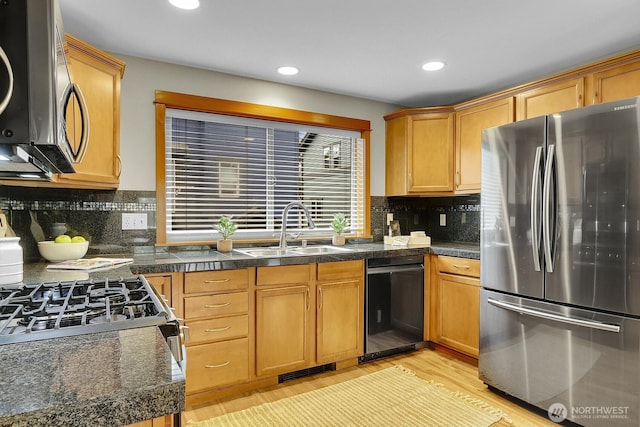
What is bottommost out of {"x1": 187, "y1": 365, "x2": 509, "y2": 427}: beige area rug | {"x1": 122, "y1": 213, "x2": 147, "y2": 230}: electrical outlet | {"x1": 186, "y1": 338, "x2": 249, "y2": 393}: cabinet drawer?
{"x1": 187, "y1": 365, "x2": 509, "y2": 427}: beige area rug

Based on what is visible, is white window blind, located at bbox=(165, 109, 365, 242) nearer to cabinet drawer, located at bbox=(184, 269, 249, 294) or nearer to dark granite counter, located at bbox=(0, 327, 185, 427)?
cabinet drawer, located at bbox=(184, 269, 249, 294)

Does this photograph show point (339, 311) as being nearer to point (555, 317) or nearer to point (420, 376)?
point (420, 376)

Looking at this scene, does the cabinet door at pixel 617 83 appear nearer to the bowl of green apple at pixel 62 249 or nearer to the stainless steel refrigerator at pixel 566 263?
the stainless steel refrigerator at pixel 566 263

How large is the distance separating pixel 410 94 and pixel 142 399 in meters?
3.44

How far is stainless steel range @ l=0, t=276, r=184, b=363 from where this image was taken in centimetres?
97

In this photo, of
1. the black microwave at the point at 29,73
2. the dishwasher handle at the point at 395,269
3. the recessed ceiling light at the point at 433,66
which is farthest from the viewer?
the dishwasher handle at the point at 395,269

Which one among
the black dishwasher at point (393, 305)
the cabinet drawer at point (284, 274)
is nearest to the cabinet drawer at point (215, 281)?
the cabinet drawer at point (284, 274)

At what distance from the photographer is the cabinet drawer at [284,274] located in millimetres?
2590

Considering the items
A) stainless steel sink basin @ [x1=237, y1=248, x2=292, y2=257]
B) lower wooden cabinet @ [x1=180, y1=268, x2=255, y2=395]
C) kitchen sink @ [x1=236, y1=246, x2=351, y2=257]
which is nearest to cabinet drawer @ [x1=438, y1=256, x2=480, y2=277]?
kitchen sink @ [x1=236, y1=246, x2=351, y2=257]

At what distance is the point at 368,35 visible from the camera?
235 centimetres

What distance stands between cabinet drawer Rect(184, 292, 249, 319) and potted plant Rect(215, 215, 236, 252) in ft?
1.66

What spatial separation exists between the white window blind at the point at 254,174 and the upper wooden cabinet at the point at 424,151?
0.40 metres

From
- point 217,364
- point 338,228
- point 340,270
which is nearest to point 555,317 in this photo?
point 340,270

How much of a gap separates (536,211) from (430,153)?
1.44 metres
